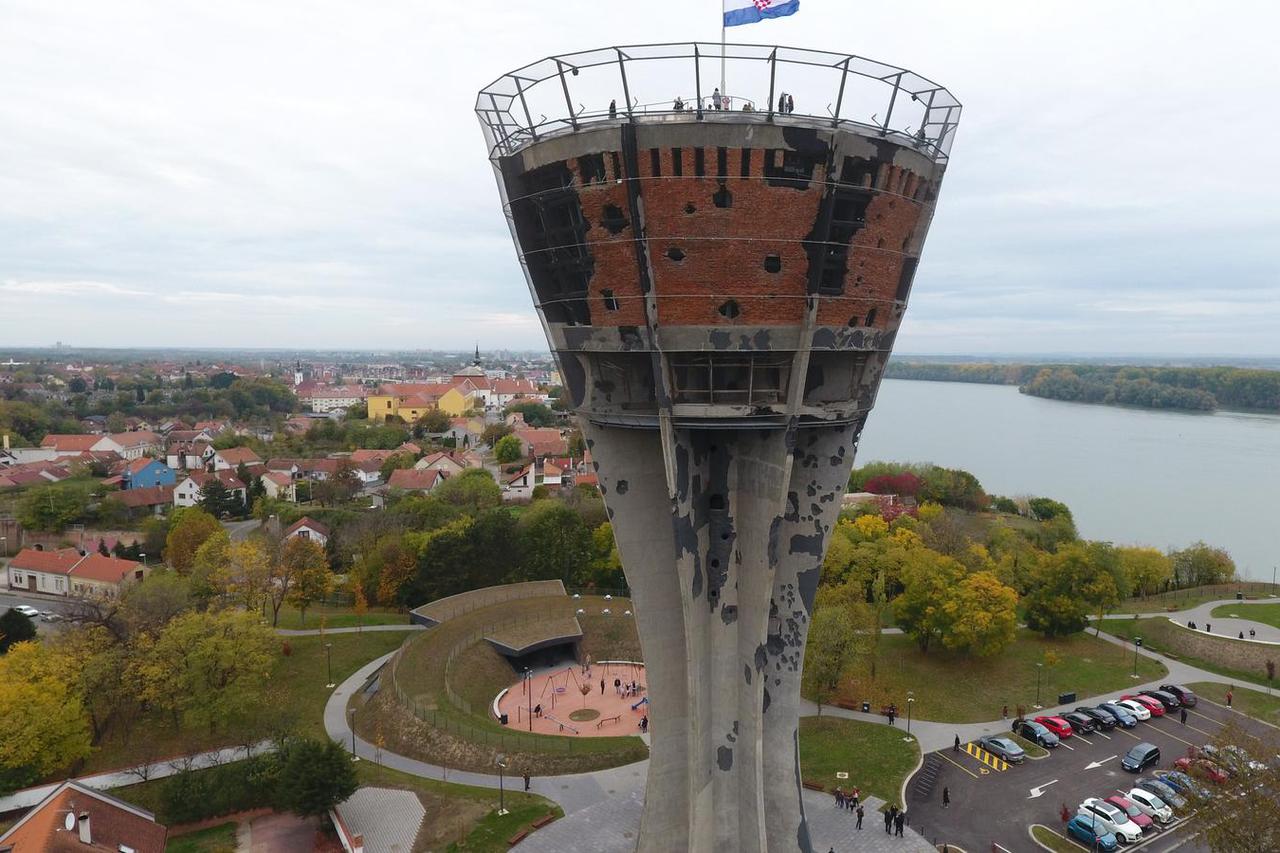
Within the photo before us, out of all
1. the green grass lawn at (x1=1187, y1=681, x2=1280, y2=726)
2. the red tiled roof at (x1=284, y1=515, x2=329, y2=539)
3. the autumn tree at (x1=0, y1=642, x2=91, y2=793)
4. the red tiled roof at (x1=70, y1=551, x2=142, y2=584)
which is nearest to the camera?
the autumn tree at (x1=0, y1=642, x2=91, y2=793)

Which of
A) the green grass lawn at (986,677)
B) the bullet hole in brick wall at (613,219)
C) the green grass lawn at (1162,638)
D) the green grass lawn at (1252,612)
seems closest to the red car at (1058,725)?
the green grass lawn at (986,677)

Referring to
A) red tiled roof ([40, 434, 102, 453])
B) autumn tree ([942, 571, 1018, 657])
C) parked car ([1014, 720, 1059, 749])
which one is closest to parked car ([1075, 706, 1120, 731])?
parked car ([1014, 720, 1059, 749])

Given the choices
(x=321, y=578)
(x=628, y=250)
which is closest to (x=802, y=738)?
(x=628, y=250)

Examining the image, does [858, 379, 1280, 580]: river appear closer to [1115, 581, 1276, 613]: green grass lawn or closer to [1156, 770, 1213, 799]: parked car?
[1115, 581, 1276, 613]: green grass lawn

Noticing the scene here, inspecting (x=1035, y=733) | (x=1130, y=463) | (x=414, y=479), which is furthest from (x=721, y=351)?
(x=1130, y=463)

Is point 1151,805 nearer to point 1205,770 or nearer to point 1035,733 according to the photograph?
point 1205,770

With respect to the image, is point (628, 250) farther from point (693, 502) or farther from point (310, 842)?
point (310, 842)
